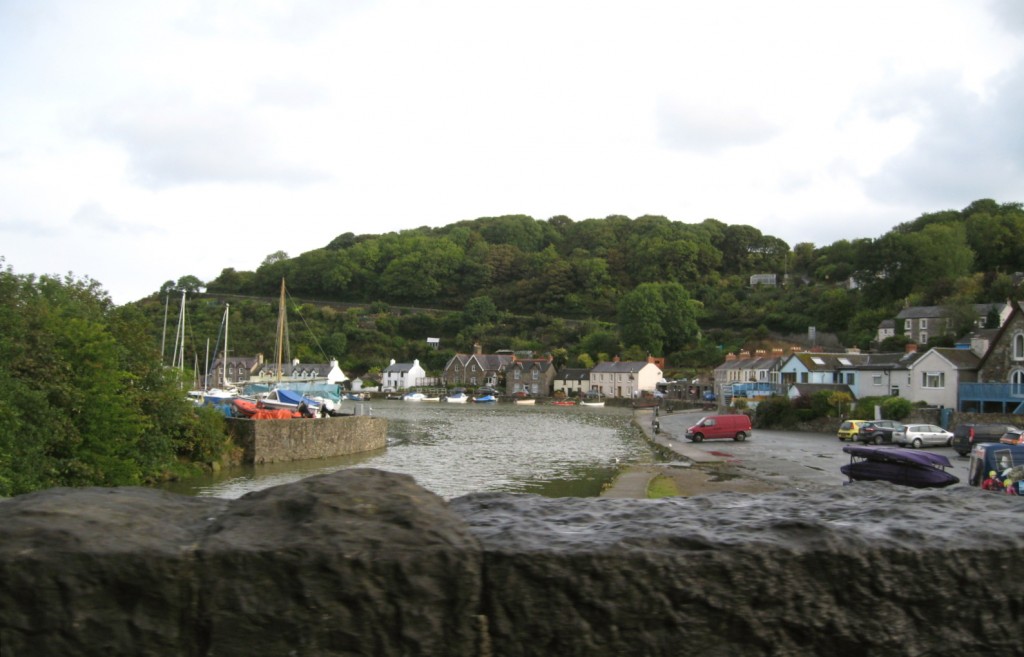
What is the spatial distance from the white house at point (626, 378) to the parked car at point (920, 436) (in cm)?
7532

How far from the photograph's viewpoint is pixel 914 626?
10.6 ft

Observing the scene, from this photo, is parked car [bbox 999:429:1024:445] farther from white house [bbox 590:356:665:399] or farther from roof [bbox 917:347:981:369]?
white house [bbox 590:356:665:399]

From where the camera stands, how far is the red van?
160 feet

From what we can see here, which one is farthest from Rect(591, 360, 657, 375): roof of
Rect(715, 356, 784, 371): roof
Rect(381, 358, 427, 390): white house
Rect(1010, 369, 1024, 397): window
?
Rect(1010, 369, 1024, 397): window

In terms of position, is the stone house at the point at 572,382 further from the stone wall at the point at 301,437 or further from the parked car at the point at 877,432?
the stone wall at the point at 301,437

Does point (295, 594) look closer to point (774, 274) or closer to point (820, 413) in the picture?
point (820, 413)

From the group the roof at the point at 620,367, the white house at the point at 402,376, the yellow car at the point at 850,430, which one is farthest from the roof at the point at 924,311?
the white house at the point at 402,376

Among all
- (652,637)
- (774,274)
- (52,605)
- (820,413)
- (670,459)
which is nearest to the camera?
(52,605)

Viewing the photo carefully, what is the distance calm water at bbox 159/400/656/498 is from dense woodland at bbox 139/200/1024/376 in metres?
48.1

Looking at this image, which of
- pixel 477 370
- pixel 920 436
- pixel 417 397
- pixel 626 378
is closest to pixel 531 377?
pixel 477 370

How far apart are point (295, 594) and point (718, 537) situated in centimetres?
168

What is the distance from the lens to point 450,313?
569 ft

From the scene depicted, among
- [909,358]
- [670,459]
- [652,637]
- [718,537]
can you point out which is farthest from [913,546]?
[909,358]

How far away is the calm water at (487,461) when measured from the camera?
28.3 metres
